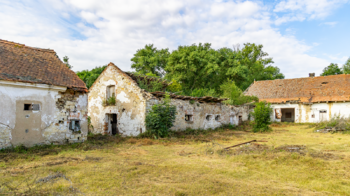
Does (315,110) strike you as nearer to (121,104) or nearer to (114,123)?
(121,104)

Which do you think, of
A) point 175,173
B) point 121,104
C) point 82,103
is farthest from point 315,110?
point 82,103

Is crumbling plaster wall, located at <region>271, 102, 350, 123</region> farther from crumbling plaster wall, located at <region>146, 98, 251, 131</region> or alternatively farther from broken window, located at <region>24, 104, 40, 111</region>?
broken window, located at <region>24, 104, 40, 111</region>

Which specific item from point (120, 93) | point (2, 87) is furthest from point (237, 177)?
point (120, 93)

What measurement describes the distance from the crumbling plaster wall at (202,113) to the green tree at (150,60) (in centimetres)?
1874

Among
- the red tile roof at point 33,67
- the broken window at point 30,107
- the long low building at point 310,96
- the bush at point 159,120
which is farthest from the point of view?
the long low building at point 310,96

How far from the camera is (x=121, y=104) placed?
14078 mm

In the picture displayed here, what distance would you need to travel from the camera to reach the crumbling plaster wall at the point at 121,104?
13.1 meters

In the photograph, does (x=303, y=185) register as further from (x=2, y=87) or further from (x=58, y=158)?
(x=2, y=87)

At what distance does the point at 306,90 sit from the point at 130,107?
1979 centimetres

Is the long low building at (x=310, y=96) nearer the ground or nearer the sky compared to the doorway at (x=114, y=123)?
nearer the sky

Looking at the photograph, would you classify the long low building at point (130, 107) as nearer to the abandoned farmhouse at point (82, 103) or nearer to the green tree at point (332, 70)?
the abandoned farmhouse at point (82, 103)

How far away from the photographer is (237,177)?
17.8 ft

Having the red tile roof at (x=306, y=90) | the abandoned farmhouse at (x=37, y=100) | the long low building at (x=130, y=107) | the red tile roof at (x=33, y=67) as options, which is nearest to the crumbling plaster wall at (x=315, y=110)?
the red tile roof at (x=306, y=90)

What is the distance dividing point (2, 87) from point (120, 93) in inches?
257
